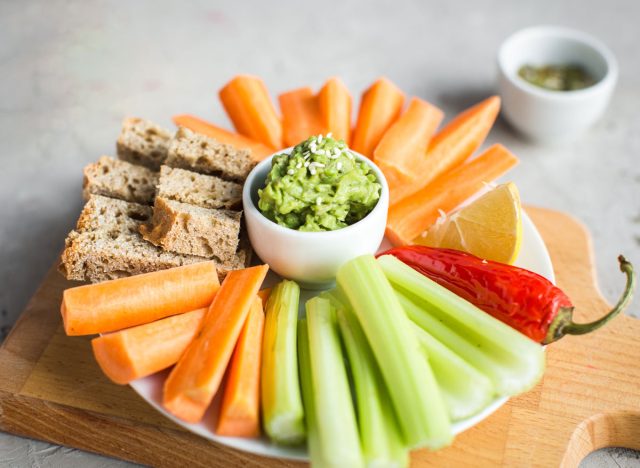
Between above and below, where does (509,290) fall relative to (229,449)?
above

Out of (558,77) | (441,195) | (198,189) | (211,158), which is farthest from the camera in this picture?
(558,77)

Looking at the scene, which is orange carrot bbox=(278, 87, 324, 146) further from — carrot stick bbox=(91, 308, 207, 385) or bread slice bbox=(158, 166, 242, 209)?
carrot stick bbox=(91, 308, 207, 385)

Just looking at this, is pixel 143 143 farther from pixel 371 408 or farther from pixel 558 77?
pixel 558 77

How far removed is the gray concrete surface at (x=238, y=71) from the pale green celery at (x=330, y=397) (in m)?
1.69

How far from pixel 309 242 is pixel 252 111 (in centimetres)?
111

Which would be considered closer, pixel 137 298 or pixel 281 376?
pixel 281 376

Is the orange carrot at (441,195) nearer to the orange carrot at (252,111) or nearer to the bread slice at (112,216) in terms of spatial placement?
the orange carrot at (252,111)

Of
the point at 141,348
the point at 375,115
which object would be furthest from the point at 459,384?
the point at 375,115

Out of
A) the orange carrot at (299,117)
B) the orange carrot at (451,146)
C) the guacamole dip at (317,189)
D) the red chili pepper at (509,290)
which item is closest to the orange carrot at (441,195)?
the orange carrot at (451,146)

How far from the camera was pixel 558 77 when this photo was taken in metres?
4.54

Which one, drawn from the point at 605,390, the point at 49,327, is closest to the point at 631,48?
the point at 605,390

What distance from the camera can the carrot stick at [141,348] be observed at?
246 cm

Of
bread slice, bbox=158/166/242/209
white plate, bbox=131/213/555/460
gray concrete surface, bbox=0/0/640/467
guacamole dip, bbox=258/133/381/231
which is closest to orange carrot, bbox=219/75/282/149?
bread slice, bbox=158/166/242/209

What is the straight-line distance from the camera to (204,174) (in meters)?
3.26
